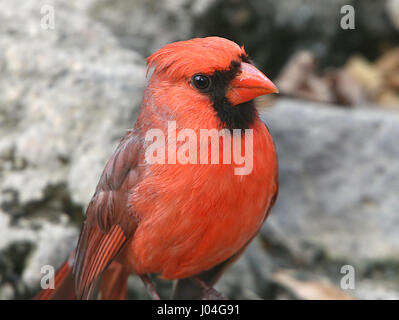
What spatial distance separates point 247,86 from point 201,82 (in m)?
0.17

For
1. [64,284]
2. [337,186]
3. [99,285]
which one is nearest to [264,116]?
[337,186]

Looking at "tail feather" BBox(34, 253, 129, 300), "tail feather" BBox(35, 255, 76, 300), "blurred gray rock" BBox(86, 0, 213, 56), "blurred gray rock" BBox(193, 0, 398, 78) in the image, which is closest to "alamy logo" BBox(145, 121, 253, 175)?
"tail feather" BBox(34, 253, 129, 300)

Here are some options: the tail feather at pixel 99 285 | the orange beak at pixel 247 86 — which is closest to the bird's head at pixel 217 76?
the orange beak at pixel 247 86

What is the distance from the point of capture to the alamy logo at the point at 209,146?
88.5 inches

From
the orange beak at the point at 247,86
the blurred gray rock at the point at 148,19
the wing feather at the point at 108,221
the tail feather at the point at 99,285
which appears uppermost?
the blurred gray rock at the point at 148,19

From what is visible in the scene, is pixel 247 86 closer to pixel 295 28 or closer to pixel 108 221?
pixel 108 221

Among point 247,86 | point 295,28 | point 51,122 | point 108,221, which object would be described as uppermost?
point 295,28

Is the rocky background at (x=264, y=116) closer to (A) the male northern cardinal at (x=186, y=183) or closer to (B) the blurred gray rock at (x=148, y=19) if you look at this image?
(B) the blurred gray rock at (x=148, y=19)

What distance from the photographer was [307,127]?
4.13 meters

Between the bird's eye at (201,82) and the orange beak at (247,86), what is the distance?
0.28ft

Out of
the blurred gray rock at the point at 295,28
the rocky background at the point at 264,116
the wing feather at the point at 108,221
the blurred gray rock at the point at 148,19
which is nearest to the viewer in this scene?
the wing feather at the point at 108,221

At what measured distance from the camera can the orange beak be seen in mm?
2189

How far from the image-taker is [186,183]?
229cm

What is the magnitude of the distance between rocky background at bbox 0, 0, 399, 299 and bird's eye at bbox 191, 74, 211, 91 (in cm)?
120
